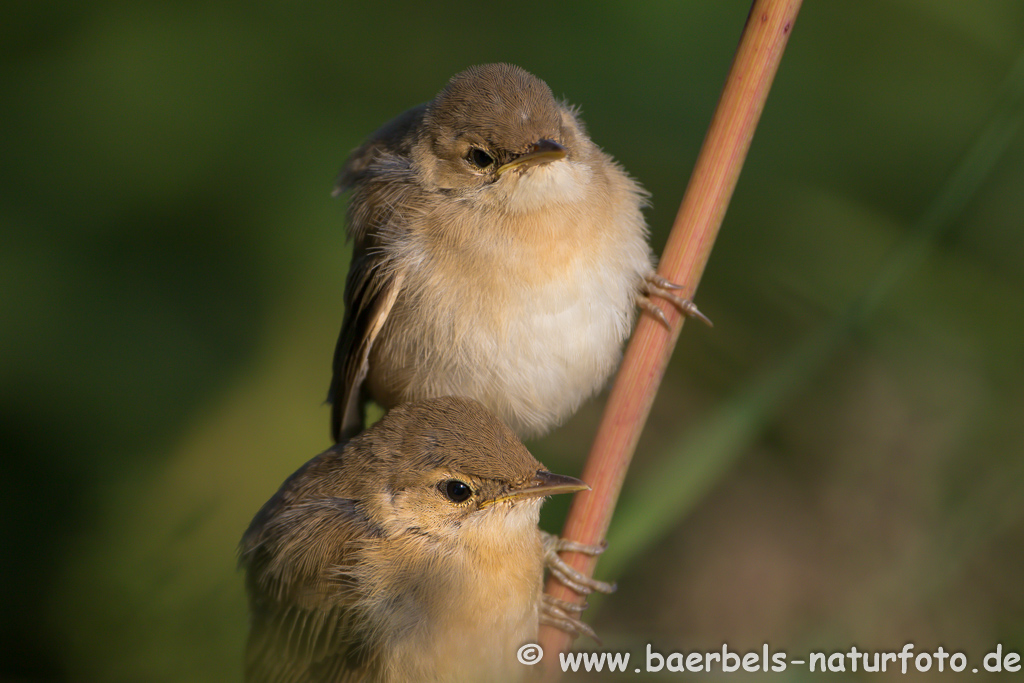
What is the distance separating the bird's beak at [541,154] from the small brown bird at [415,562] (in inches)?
23.0

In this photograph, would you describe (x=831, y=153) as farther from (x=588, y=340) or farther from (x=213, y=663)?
(x=213, y=663)

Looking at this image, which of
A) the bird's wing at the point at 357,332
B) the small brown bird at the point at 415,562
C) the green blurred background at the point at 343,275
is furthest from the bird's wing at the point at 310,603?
the bird's wing at the point at 357,332

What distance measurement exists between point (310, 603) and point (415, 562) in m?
0.31

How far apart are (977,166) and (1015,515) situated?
925 mm

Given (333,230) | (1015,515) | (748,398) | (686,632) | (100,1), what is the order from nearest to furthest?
(748,398), (1015,515), (686,632), (100,1), (333,230)

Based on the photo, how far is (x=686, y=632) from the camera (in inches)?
97.6

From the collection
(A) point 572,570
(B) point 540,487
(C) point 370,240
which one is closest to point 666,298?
(B) point 540,487

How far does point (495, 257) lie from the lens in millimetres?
1908

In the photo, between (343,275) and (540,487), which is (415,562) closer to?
(540,487)

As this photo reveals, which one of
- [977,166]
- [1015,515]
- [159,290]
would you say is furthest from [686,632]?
[159,290]

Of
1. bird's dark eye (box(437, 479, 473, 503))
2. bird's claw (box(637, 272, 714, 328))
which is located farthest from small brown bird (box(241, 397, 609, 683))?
bird's claw (box(637, 272, 714, 328))

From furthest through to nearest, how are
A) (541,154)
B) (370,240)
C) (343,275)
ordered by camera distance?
(343,275) < (370,240) < (541,154)

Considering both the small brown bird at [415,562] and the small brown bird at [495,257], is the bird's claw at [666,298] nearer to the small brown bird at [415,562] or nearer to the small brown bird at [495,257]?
the small brown bird at [495,257]

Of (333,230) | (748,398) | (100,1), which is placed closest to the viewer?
(748,398)
